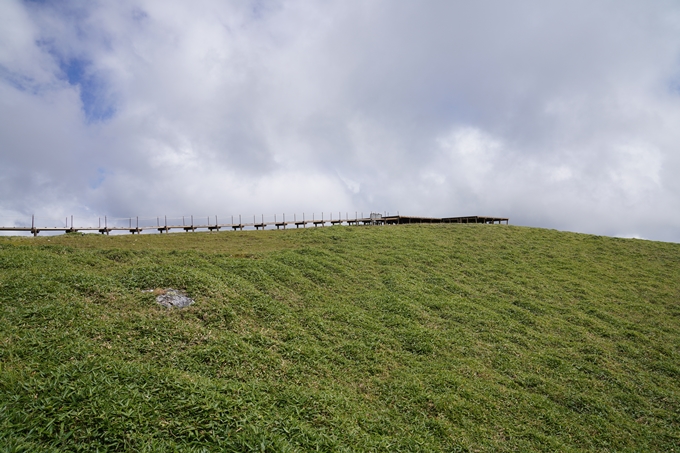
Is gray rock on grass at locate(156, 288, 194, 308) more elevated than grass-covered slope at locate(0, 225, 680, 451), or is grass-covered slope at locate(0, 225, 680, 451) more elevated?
gray rock on grass at locate(156, 288, 194, 308)

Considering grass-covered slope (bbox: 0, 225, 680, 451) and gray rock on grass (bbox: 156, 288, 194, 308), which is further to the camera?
gray rock on grass (bbox: 156, 288, 194, 308)

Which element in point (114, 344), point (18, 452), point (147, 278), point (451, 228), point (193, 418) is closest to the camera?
point (18, 452)

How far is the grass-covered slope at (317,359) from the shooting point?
6.51 meters

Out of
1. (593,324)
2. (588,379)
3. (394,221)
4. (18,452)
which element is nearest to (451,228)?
(394,221)

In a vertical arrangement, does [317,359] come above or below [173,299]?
below

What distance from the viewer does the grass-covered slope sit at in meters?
6.51

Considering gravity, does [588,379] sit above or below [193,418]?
below

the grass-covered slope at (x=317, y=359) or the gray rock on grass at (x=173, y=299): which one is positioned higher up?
the gray rock on grass at (x=173, y=299)

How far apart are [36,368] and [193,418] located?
11.1ft

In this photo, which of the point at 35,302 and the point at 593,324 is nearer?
the point at 35,302

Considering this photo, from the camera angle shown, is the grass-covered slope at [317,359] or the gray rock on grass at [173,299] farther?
the gray rock on grass at [173,299]

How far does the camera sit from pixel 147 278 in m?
12.6

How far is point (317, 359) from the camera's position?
35.0ft

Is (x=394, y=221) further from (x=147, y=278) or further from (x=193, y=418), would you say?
(x=193, y=418)
